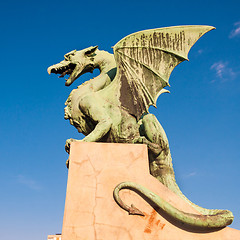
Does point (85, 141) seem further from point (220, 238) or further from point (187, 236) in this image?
point (220, 238)

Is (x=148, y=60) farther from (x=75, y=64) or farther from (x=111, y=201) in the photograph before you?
(x=111, y=201)

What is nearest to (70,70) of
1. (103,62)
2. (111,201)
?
(103,62)

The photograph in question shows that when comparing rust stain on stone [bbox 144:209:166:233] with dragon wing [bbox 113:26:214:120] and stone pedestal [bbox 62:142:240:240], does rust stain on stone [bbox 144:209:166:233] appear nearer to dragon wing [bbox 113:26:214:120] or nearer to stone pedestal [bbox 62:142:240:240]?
stone pedestal [bbox 62:142:240:240]

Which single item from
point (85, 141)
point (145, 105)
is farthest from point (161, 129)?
point (85, 141)

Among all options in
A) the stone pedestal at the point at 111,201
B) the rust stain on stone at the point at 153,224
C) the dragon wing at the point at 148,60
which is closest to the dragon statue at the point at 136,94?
the dragon wing at the point at 148,60

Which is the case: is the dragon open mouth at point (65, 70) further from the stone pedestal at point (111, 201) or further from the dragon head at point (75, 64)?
the stone pedestal at point (111, 201)

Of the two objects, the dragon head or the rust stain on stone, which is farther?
the dragon head

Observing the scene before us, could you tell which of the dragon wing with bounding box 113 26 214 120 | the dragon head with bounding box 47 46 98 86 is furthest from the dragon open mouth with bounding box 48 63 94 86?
the dragon wing with bounding box 113 26 214 120

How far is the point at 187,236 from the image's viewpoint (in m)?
3.77

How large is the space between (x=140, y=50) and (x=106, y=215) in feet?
10.8

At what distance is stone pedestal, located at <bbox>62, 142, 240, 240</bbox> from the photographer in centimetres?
368

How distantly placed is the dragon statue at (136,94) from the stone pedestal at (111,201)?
0.54m

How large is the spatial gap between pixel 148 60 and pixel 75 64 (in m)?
1.59

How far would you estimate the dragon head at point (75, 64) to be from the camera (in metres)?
5.82
